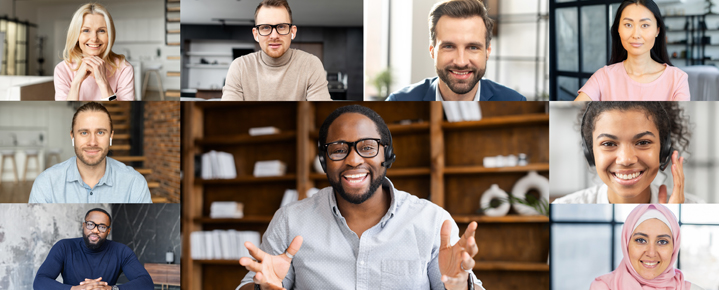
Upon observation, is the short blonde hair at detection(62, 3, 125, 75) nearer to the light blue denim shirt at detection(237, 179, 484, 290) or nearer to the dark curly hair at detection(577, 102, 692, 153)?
the light blue denim shirt at detection(237, 179, 484, 290)

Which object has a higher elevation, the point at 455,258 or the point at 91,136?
the point at 91,136

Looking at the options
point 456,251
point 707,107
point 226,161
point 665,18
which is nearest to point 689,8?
point 665,18

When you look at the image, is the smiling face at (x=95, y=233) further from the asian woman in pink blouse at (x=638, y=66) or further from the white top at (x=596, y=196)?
the asian woman in pink blouse at (x=638, y=66)

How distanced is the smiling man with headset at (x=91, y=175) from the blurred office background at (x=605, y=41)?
109 inches

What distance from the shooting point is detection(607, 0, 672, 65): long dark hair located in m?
2.96

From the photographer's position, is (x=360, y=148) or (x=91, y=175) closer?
(x=360, y=148)

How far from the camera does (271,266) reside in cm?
266

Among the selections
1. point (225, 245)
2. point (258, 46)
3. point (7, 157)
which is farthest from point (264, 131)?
point (7, 157)

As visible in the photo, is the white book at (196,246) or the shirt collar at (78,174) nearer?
the shirt collar at (78,174)

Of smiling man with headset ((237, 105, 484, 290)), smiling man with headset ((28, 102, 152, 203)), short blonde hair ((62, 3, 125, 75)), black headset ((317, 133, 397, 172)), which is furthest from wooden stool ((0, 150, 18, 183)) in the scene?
black headset ((317, 133, 397, 172))

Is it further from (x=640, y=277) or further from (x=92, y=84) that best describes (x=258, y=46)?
(x=640, y=277)

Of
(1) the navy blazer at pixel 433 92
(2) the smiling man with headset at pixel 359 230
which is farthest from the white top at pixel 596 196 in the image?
(2) the smiling man with headset at pixel 359 230

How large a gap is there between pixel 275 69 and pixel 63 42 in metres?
1.40

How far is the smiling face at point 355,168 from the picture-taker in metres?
2.86
